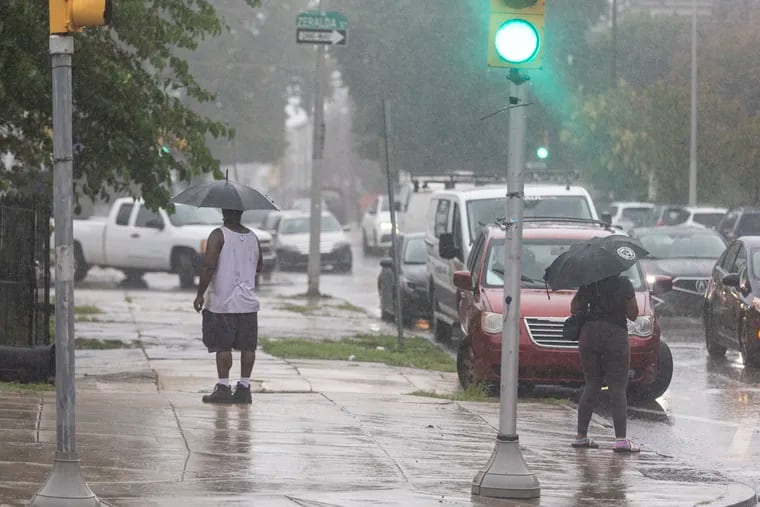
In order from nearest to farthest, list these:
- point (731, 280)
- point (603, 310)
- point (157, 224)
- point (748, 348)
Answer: point (603, 310)
point (748, 348)
point (731, 280)
point (157, 224)

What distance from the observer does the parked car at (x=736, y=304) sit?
690 inches

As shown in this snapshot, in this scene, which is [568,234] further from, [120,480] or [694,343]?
[120,480]

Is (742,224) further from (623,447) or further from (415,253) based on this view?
(623,447)

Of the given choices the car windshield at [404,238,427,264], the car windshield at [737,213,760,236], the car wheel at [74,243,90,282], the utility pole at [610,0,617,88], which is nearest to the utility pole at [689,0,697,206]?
the utility pole at [610,0,617,88]

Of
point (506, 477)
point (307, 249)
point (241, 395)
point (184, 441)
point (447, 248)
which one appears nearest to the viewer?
point (506, 477)

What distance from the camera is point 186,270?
3334 centimetres

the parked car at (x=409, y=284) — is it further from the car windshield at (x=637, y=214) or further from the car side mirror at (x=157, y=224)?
the car windshield at (x=637, y=214)

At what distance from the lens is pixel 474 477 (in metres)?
9.62

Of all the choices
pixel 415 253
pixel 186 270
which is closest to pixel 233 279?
pixel 415 253

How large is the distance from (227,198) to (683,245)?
1441 centimetres

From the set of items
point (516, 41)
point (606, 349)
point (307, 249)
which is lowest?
point (307, 249)

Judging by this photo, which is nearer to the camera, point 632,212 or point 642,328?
point 642,328

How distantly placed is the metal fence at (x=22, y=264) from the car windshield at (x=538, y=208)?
26.9 ft

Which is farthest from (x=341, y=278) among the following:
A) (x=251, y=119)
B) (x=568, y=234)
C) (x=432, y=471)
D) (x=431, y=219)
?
(x=251, y=119)
